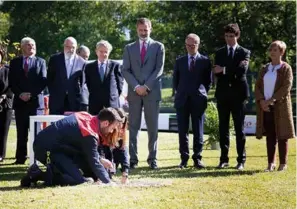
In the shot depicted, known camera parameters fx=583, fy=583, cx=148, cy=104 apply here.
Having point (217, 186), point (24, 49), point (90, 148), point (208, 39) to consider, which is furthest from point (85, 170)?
point (208, 39)

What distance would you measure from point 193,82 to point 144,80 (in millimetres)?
701

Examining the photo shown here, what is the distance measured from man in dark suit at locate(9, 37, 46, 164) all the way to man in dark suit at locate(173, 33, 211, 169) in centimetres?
212

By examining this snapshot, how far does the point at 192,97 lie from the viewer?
27.0 feet

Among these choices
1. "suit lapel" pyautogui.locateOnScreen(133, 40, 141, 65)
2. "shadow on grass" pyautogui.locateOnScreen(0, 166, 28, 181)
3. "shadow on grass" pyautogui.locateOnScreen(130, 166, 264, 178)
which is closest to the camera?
"shadow on grass" pyautogui.locateOnScreen(0, 166, 28, 181)

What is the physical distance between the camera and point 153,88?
831 centimetres

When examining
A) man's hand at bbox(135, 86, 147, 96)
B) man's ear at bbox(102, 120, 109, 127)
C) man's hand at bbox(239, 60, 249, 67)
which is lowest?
man's ear at bbox(102, 120, 109, 127)

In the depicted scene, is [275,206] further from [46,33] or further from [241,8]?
[46,33]

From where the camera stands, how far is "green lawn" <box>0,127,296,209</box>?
203 inches

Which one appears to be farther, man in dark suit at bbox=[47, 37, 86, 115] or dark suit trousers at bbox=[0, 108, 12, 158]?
dark suit trousers at bbox=[0, 108, 12, 158]

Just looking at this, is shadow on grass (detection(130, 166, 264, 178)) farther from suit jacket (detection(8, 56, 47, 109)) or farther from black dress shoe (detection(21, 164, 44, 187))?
suit jacket (detection(8, 56, 47, 109))

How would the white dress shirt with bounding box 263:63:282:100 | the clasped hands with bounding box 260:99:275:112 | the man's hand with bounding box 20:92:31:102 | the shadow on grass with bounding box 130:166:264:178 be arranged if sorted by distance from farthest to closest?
the man's hand with bounding box 20:92:31:102 → the white dress shirt with bounding box 263:63:282:100 → the clasped hands with bounding box 260:99:275:112 → the shadow on grass with bounding box 130:166:264:178

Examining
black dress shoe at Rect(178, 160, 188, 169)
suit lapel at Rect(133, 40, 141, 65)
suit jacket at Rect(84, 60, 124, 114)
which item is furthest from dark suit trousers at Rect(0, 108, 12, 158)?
black dress shoe at Rect(178, 160, 188, 169)

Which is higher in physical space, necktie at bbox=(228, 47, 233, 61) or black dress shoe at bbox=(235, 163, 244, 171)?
necktie at bbox=(228, 47, 233, 61)

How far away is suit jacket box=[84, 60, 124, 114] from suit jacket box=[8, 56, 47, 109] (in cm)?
83
